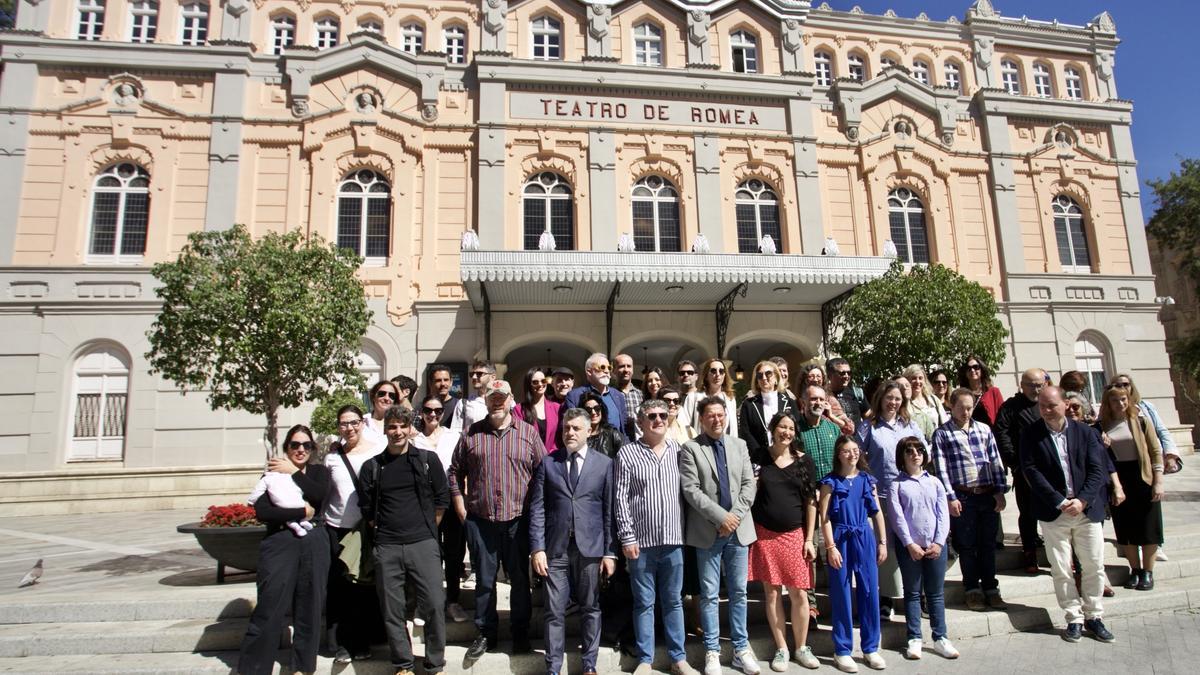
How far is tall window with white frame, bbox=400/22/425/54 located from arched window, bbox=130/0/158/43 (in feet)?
20.8

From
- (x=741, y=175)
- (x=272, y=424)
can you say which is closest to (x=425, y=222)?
(x=272, y=424)

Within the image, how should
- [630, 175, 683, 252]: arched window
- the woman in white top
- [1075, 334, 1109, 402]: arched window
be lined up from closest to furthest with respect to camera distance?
the woman in white top → [630, 175, 683, 252]: arched window → [1075, 334, 1109, 402]: arched window

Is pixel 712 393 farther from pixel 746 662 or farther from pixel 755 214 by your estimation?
pixel 755 214

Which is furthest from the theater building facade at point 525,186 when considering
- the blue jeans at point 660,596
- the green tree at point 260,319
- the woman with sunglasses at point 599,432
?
the blue jeans at point 660,596

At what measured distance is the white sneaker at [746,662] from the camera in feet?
15.6

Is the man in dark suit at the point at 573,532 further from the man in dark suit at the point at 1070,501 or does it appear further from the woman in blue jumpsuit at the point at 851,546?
the man in dark suit at the point at 1070,501

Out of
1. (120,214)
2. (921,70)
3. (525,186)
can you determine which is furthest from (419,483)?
(921,70)

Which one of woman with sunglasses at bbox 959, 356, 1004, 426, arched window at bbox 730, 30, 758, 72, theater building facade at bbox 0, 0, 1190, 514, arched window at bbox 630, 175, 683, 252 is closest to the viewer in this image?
woman with sunglasses at bbox 959, 356, 1004, 426

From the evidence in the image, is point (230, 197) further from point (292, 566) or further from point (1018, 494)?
point (1018, 494)

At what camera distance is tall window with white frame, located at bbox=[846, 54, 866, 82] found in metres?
20.7

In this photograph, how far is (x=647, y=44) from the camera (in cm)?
1908

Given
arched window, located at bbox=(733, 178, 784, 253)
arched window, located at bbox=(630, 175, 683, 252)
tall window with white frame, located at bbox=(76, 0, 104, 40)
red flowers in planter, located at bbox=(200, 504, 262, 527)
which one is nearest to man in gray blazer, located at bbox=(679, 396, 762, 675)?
red flowers in planter, located at bbox=(200, 504, 262, 527)

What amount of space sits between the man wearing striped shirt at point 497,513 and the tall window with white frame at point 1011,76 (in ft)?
75.4

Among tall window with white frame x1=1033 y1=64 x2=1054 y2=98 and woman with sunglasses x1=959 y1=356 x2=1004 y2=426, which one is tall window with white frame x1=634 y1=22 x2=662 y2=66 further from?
woman with sunglasses x1=959 y1=356 x2=1004 y2=426
